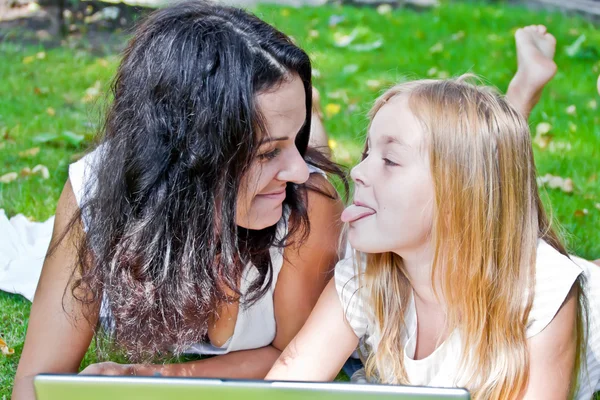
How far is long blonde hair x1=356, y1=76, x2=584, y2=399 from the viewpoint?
6.07 feet

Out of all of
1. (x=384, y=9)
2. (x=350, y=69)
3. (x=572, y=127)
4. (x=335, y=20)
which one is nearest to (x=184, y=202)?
(x=572, y=127)

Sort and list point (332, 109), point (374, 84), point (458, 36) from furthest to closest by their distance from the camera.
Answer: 1. point (458, 36)
2. point (374, 84)
3. point (332, 109)

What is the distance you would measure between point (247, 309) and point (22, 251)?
1096 millimetres

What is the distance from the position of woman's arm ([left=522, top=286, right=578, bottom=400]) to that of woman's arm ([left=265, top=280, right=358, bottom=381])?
1.40 ft

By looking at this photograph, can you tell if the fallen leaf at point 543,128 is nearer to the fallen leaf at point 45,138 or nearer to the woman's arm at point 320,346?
the woman's arm at point 320,346

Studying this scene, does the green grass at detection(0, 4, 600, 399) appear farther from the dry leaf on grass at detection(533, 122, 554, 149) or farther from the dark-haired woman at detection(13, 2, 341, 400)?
the dark-haired woman at detection(13, 2, 341, 400)

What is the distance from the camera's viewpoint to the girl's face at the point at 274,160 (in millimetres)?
1822

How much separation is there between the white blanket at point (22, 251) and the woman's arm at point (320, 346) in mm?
1017

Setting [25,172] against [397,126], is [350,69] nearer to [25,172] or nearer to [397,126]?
[25,172]

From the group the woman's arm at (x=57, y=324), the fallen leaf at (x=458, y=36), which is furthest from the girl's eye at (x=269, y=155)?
the fallen leaf at (x=458, y=36)

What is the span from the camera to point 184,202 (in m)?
1.81

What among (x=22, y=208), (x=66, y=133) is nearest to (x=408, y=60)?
(x=66, y=133)

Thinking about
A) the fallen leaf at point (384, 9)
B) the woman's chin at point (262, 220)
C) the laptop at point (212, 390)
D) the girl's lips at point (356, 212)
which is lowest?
the fallen leaf at point (384, 9)

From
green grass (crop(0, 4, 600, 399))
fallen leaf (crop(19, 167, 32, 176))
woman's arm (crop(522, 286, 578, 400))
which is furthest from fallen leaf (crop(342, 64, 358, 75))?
woman's arm (crop(522, 286, 578, 400))
